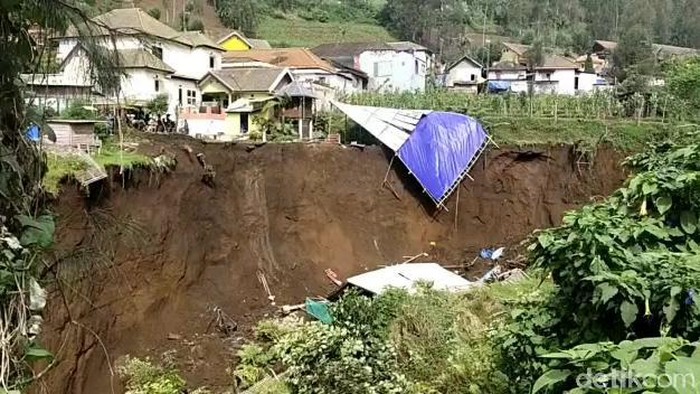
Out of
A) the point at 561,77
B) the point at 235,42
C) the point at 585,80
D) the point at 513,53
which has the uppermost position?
the point at 513,53

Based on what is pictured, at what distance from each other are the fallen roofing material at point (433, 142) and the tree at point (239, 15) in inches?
1381

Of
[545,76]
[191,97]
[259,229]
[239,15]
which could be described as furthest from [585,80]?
[259,229]

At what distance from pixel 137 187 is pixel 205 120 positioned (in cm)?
1005

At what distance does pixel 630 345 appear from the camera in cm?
230

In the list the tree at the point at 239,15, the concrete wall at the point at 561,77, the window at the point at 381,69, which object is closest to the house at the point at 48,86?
the window at the point at 381,69

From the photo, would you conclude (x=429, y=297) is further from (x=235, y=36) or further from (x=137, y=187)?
(x=235, y=36)

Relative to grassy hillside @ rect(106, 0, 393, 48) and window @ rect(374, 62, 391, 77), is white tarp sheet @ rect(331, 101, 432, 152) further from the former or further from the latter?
grassy hillside @ rect(106, 0, 393, 48)

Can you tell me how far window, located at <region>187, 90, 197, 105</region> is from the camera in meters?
25.2

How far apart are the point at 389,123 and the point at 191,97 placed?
1046cm

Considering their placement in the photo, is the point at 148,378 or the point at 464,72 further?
the point at 464,72

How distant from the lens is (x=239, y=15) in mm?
50875

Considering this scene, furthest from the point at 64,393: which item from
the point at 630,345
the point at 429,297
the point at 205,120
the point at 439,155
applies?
the point at 205,120

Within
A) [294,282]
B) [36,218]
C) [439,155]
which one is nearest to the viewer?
[36,218]

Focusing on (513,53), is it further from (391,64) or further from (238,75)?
(238,75)
